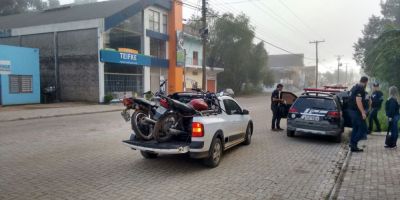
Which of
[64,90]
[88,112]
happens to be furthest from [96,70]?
[88,112]

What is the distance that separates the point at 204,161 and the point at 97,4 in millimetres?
29699

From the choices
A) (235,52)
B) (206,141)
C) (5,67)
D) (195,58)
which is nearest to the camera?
(206,141)

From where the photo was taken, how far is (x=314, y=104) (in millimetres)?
10570

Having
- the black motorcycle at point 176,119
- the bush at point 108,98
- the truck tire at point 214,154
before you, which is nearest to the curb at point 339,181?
the truck tire at point 214,154

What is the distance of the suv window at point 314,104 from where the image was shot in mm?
10297

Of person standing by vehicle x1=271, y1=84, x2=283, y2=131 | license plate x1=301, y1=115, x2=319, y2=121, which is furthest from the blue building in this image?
license plate x1=301, y1=115, x2=319, y2=121

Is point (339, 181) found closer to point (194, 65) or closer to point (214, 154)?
point (214, 154)

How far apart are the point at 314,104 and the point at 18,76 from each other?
835 inches

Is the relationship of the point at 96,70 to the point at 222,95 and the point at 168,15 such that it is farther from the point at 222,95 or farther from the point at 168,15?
the point at 222,95

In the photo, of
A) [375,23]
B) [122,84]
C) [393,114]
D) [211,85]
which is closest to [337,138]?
[393,114]

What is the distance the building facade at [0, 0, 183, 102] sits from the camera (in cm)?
2683

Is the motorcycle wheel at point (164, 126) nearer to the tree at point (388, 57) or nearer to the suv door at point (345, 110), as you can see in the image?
the suv door at point (345, 110)

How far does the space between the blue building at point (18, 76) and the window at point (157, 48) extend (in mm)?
11330

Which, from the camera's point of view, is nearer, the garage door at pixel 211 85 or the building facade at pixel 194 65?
the building facade at pixel 194 65
